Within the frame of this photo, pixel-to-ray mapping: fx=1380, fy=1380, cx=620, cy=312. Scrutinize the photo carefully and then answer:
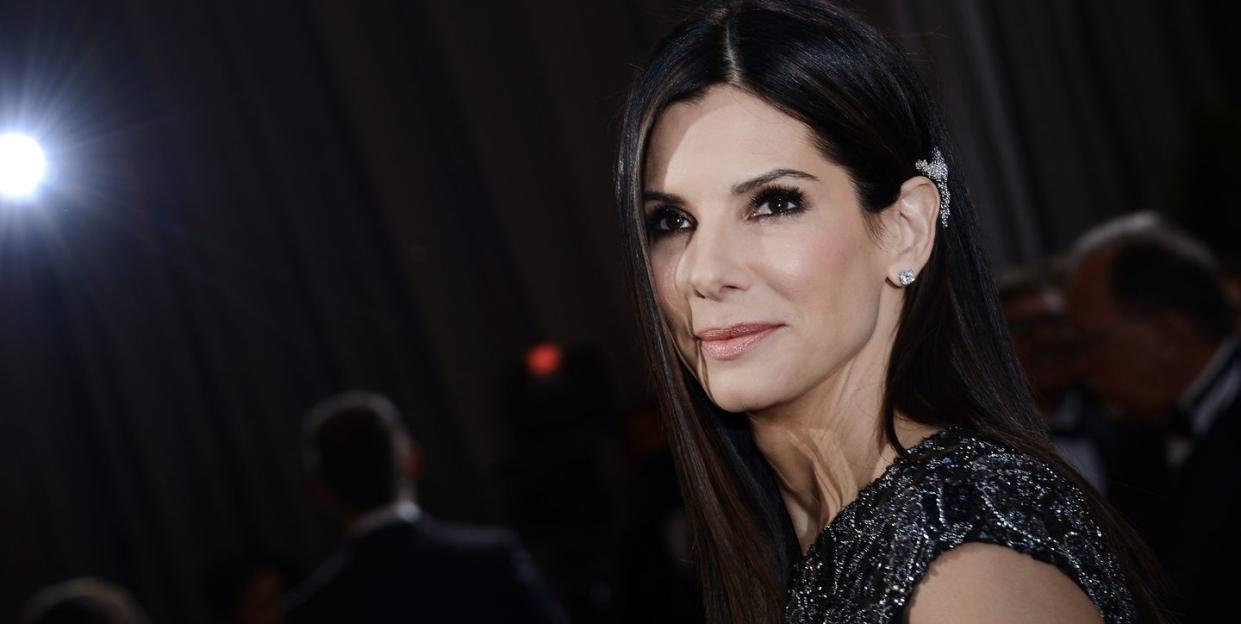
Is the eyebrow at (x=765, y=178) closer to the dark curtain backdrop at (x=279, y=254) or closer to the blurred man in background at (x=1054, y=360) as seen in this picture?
the blurred man in background at (x=1054, y=360)

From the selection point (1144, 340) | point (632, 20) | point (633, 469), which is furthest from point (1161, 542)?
point (632, 20)

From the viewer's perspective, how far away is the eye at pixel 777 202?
154 cm

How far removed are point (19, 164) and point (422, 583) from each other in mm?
3027

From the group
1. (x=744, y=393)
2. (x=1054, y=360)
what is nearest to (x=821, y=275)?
(x=744, y=393)

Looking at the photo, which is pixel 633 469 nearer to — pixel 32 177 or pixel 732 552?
pixel 32 177

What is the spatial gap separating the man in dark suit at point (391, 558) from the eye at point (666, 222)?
223 centimetres

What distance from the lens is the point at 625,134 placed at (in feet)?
5.49

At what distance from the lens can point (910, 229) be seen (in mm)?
1647

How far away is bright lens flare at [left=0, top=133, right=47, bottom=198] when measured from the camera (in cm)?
546

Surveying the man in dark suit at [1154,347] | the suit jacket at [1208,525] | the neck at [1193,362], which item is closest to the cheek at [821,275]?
the suit jacket at [1208,525]

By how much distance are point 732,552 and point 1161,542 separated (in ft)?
5.72

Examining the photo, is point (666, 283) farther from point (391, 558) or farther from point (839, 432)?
point (391, 558)

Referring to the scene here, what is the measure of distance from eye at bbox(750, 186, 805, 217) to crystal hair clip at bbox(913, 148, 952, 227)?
20cm

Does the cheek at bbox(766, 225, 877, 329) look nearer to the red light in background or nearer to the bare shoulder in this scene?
the bare shoulder
